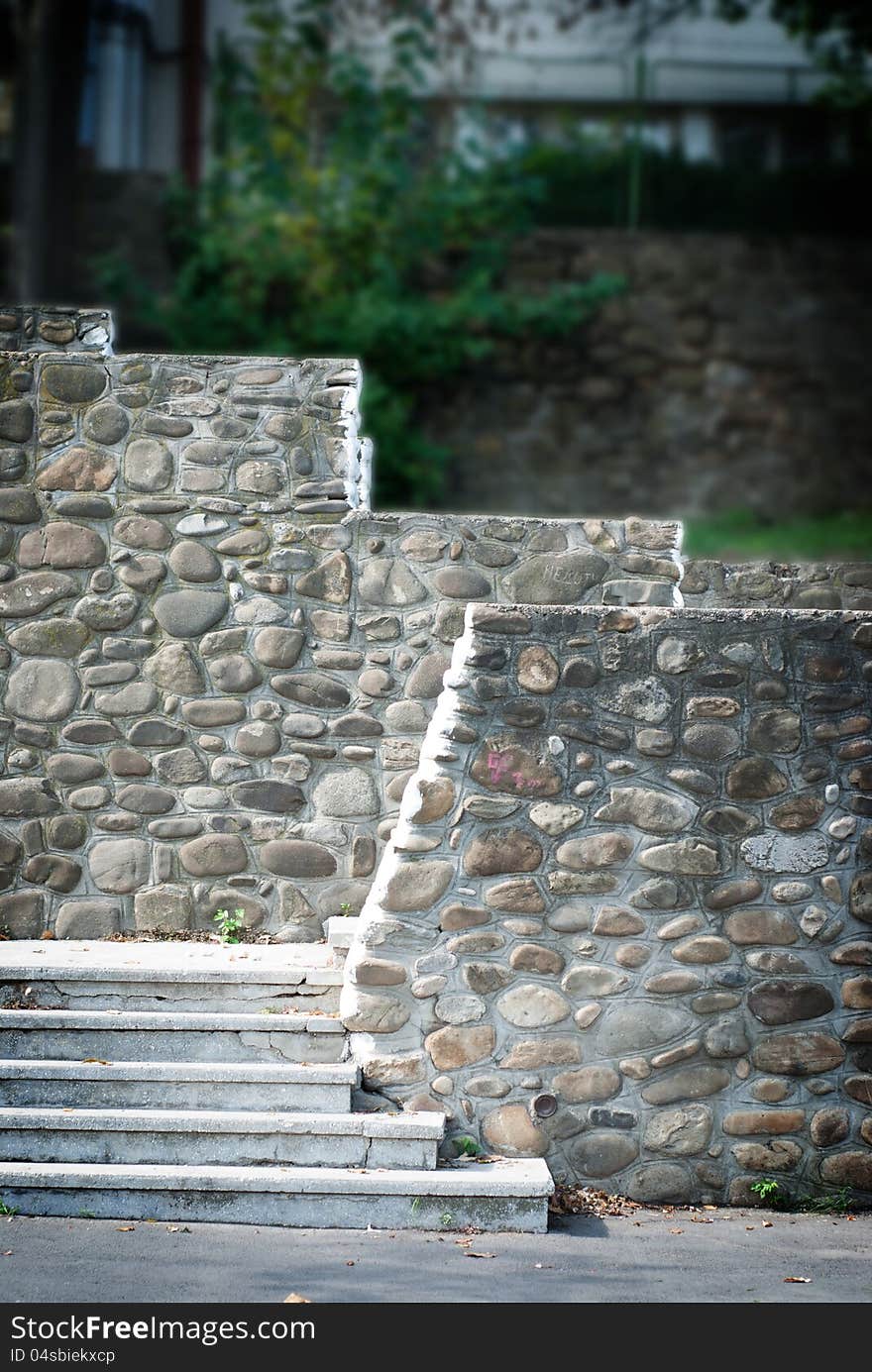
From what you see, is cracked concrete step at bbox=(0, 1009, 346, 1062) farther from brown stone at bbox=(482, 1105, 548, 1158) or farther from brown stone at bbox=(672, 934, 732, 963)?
brown stone at bbox=(672, 934, 732, 963)

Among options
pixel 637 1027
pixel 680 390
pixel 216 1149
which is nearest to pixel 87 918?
pixel 216 1149

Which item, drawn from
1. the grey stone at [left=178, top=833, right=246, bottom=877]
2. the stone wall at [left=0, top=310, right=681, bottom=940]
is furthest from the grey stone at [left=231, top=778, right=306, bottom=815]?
the grey stone at [left=178, top=833, right=246, bottom=877]

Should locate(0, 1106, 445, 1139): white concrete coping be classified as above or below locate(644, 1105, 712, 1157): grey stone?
above

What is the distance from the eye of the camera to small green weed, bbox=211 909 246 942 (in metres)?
5.59

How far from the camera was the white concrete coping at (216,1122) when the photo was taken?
4293mm

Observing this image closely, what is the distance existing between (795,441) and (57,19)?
7.39m

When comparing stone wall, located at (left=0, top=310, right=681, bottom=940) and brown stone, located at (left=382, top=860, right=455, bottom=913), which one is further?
stone wall, located at (left=0, top=310, right=681, bottom=940)

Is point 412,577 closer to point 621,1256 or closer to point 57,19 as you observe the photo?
point 621,1256

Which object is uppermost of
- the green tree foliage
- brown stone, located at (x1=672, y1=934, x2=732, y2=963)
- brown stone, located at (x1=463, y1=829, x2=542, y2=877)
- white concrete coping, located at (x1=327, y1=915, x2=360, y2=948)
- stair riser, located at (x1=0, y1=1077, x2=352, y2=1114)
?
the green tree foliage

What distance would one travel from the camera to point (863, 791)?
4.73 meters

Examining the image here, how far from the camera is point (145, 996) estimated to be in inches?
191

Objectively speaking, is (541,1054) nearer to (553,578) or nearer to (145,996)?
(145,996)

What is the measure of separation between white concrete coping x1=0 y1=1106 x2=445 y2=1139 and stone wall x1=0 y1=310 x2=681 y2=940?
133 cm

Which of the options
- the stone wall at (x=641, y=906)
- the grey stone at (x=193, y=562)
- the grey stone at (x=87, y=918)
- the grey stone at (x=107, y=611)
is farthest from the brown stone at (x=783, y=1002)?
the grey stone at (x=107, y=611)
